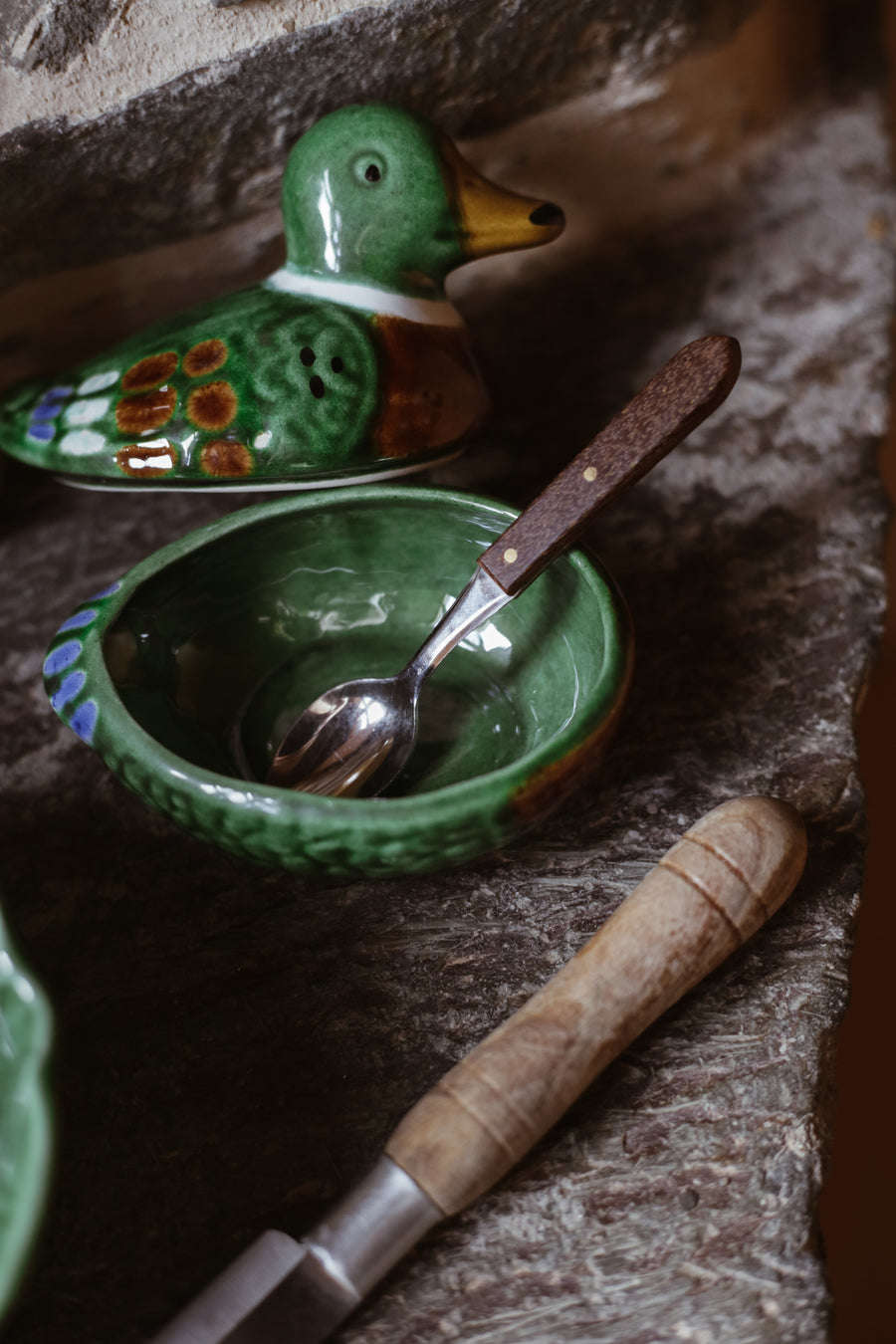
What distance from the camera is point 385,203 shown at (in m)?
0.71

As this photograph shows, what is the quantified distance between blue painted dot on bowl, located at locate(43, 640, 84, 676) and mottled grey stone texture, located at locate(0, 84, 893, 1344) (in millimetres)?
110

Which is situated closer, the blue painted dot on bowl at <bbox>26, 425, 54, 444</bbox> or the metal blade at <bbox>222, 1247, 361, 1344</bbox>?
the metal blade at <bbox>222, 1247, 361, 1344</bbox>

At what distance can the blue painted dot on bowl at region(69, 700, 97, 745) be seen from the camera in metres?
0.56

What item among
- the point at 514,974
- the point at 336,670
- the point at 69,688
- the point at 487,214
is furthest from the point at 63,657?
the point at 487,214

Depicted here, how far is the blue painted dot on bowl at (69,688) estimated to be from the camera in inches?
22.5

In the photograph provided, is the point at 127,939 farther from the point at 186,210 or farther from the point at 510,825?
the point at 186,210

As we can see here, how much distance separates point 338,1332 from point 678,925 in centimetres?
23

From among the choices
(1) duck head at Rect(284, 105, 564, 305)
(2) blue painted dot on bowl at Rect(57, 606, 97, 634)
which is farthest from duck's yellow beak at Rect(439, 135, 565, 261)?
(2) blue painted dot on bowl at Rect(57, 606, 97, 634)

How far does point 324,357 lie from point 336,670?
19 centimetres

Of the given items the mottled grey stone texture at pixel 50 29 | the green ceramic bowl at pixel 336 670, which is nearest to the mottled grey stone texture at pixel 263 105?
the mottled grey stone texture at pixel 50 29

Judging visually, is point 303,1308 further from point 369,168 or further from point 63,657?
point 369,168

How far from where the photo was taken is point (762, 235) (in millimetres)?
1052

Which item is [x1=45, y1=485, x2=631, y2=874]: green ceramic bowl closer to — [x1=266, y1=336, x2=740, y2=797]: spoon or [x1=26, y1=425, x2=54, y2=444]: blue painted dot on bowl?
[x1=266, y1=336, x2=740, y2=797]: spoon

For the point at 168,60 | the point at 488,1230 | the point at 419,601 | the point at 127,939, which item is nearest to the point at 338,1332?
the point at 488,1230
